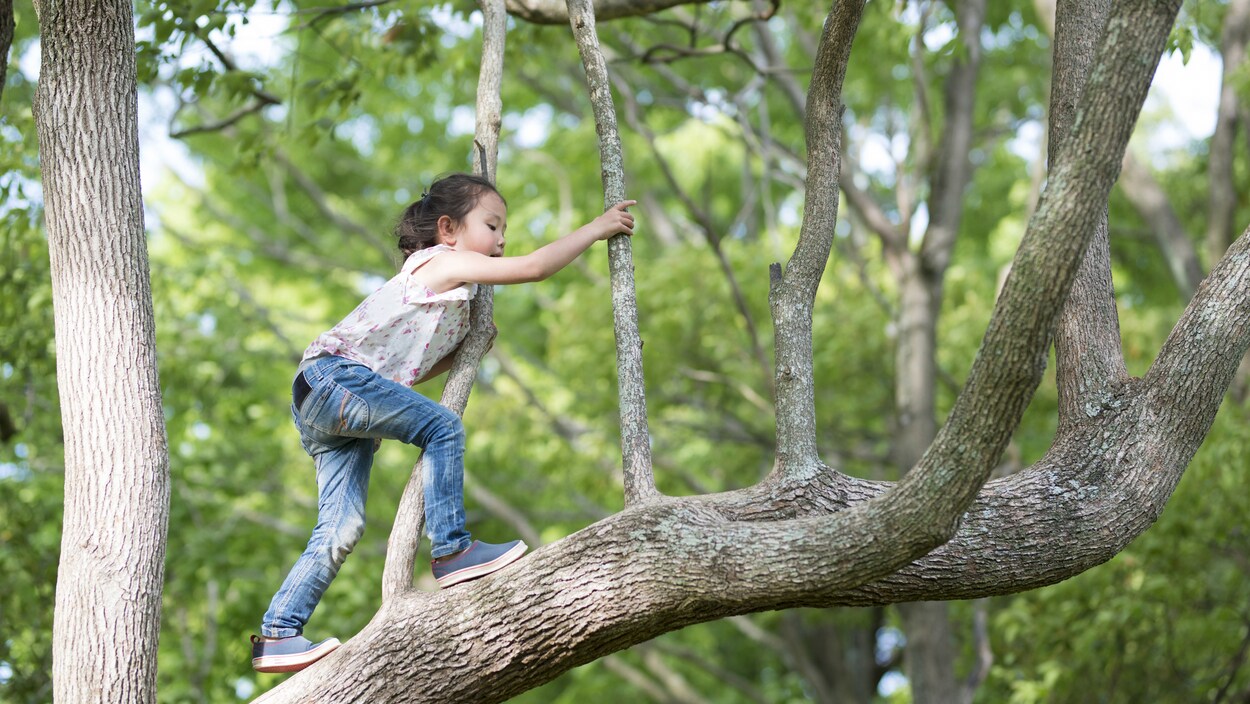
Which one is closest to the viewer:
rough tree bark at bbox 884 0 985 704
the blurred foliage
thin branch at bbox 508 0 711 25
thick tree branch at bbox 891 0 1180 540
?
thick tree branch at bbox 891 0 1180 540

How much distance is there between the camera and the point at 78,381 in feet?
10.6

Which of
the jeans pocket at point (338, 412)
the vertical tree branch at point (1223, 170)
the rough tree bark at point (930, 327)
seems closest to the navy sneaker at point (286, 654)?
the jeans pocket at point (338, 412)

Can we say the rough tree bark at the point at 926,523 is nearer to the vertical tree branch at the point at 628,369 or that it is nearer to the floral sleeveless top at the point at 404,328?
the vertical tree branch at the point at 628,369

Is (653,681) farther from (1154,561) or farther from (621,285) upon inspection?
(621,285)

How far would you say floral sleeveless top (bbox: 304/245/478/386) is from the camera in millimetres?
3480

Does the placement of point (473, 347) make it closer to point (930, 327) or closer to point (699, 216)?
point (699, 216)

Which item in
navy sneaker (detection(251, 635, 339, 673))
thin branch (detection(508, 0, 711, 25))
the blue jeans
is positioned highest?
thin branch (detection(508, 0, 711, 25))

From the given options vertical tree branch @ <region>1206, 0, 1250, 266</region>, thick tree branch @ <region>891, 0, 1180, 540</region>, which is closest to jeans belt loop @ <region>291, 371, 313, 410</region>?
thick tree branch @ <region>891, 0, 1180, 540</region>

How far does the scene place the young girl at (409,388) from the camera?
3.33 meters

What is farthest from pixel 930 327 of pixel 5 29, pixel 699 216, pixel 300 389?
pixel 5 29

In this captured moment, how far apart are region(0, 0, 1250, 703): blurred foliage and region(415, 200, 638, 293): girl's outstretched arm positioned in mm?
2182

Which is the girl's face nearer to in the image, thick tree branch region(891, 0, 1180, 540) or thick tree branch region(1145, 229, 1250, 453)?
thick tree branch region(891, 0, 1180, 540)

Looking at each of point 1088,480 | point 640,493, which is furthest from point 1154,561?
point 640,493

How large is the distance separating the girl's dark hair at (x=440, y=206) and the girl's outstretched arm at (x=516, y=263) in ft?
0.68
